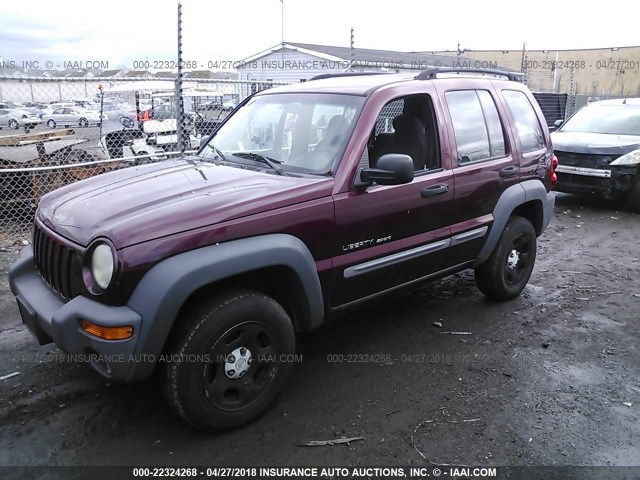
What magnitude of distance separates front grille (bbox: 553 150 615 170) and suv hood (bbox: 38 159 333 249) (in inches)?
273

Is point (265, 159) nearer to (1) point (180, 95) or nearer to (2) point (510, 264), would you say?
(2) point (510, 264)

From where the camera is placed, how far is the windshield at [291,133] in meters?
3.45

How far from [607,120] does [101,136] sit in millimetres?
10224

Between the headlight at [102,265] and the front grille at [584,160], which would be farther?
the front grille at [584,160]

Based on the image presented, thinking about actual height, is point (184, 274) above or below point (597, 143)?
below

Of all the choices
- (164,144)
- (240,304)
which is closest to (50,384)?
(240,304)

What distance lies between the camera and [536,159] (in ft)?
15.5

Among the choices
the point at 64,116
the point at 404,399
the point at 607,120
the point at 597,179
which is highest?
the point at 64,116

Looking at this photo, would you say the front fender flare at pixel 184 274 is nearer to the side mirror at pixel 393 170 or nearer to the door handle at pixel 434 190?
the side mirror at pixel 393 170

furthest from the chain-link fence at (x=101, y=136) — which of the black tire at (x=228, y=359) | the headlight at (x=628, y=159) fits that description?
the headlight at (x=628, y=159)

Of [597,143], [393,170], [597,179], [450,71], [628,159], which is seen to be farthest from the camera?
[597,143]

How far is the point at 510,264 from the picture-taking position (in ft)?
15.6

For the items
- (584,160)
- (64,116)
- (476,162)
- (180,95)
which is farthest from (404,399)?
(64,116)

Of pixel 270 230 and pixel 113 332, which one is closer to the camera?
pixel 113 332
